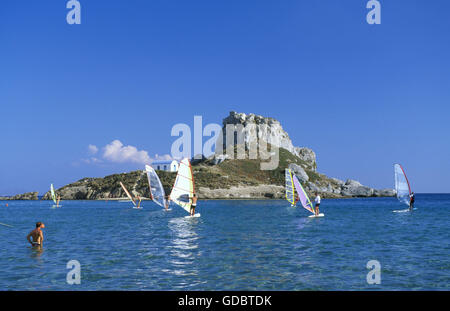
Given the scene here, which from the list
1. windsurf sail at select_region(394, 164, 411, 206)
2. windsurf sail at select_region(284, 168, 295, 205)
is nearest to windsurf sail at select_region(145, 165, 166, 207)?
windsurf sail at select_region(284, 168, 295, 205)

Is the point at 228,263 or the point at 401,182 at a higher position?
the point at 401,182

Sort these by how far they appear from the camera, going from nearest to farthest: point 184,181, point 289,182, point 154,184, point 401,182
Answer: point 184,181 < point 401,182 < point 154,184 < point 289,182

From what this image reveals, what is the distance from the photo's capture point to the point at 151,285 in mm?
12531

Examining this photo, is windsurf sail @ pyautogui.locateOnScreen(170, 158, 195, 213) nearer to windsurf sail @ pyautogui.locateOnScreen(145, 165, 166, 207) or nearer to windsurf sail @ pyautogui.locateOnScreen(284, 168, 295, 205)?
windsurf sail @ pyautogui.locateOnScreen(145, 165, 166, 207)

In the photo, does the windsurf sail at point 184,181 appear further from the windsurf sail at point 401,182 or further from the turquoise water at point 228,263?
the windsurf sail at point 401,182

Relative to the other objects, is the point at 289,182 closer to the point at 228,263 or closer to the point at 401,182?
the point at 401,182

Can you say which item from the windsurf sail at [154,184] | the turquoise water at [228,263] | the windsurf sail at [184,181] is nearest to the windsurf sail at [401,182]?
the turquoise water at [228,263]

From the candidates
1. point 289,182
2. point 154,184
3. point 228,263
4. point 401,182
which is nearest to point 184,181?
point 154,184

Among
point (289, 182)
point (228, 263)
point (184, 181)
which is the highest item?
point (184, 181)

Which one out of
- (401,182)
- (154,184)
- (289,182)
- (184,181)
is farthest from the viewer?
(289,182)

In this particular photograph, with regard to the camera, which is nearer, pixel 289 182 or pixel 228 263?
pixel 228 263
